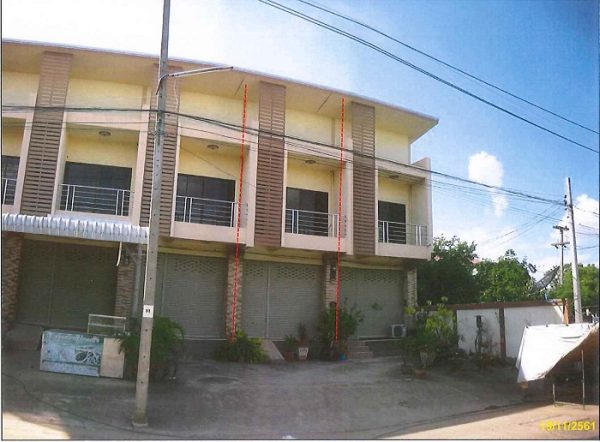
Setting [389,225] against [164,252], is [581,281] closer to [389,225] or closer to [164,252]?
[389,225]

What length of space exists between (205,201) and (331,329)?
16.7 feet

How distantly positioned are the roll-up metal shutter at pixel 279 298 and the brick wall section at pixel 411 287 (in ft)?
10.3

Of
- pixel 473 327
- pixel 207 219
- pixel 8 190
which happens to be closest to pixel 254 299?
pixel 207 219

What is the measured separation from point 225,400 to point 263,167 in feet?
22.2

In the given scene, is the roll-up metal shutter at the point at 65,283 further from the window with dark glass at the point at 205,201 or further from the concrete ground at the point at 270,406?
the window with dark glass at the point at 205,201

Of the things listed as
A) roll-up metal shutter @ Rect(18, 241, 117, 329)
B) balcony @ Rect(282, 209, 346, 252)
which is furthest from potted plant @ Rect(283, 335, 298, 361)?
roll-up metal shutter @ Rect(18, 241, 117, 329)

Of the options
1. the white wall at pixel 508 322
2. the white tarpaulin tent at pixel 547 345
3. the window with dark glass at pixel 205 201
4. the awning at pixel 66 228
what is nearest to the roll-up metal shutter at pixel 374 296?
the white wall at pixel 508 322

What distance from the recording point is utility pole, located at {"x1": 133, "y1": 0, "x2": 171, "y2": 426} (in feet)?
24.2

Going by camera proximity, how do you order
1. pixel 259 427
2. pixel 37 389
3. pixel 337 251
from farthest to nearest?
pixel 337 251 < pixel 37 389 < pixel 259 427

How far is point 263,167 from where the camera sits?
13.8m

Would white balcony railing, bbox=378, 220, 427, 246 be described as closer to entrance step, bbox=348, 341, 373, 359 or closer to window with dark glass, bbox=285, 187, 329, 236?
window with dark glass, bbox=285, 187, 329, 236

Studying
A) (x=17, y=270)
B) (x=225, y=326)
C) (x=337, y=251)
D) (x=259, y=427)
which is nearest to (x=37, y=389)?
(x=259, y=427)

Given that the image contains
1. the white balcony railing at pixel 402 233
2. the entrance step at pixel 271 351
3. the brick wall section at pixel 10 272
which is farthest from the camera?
the white balcony railing at pixel 402 233

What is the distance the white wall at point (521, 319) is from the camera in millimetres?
11055
